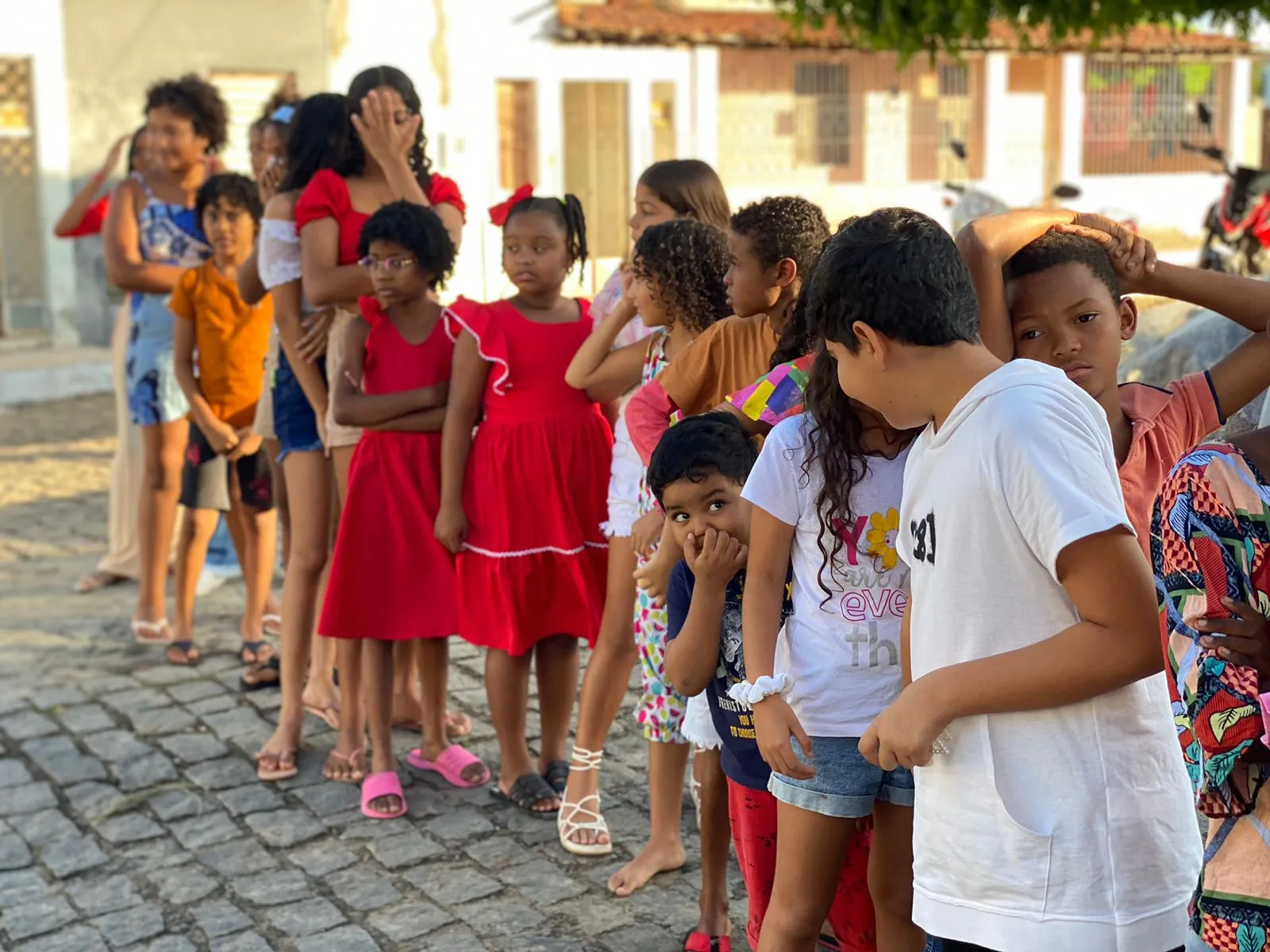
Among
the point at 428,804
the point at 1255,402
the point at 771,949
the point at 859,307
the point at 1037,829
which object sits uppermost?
the point at 859,307

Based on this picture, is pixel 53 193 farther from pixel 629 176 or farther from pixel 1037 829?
pixel 1037 829

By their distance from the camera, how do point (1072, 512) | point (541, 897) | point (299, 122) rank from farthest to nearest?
point (299, 122) → point (541, 897) → point (1072, 512)

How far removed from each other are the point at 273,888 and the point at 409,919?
0.46 metres

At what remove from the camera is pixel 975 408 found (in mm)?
1938

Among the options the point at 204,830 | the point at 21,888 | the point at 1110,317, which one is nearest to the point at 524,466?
the point at 204,830

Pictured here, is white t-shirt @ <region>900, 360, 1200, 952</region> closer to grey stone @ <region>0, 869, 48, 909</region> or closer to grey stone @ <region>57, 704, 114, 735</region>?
grey stone @ <region>0, 869, 48, 909</region>

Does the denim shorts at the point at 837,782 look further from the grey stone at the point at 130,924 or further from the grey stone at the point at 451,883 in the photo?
the grey stone at the point at 130,924

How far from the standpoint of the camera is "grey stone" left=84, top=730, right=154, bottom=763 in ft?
16.6

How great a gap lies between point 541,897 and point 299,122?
259 cm

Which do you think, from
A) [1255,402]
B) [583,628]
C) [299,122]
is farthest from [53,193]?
[1255,402]

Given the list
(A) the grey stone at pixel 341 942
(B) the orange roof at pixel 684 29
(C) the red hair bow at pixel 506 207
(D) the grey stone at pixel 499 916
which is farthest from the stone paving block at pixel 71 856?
(B) the orange roof at pixel 684 29

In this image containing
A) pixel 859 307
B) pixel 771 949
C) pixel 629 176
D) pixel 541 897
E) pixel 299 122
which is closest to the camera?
pixel 859 307

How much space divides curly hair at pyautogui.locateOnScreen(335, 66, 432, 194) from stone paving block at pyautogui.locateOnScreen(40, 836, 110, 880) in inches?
88.6

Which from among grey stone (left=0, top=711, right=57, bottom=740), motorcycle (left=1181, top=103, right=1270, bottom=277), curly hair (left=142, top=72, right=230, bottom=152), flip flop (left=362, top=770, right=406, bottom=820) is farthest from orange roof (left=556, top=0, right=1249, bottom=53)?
flip flop (left=362, top=770, right=406, bottom=820)
